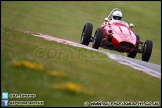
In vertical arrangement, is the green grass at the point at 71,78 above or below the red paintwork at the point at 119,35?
below

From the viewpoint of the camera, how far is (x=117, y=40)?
14883mm

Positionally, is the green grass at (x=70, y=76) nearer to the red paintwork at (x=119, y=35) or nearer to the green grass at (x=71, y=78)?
the green grass at (x=71, y=78)

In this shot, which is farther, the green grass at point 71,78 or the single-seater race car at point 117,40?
the single-seater race car at point 117,40

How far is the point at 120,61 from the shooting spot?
485 inches

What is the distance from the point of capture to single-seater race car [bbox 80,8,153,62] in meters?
14.8

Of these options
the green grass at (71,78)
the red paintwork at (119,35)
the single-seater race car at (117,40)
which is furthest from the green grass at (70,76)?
the red paintwork at (119,35)

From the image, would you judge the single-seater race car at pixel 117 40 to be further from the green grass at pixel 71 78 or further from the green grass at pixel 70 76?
the green grass at pixel 71 78

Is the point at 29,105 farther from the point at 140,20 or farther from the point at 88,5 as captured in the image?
the point at 88,5

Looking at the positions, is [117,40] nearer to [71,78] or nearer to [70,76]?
[70,76]

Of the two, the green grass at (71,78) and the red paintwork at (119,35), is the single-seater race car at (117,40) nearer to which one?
the red paintwork at (119,35)

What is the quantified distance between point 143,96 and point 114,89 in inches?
22.5

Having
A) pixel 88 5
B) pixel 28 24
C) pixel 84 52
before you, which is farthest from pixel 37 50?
pixel 88 5

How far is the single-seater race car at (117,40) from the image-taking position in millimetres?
14812

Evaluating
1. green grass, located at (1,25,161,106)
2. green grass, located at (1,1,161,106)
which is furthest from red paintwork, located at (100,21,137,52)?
green grass, located at (1,25,161,106)
